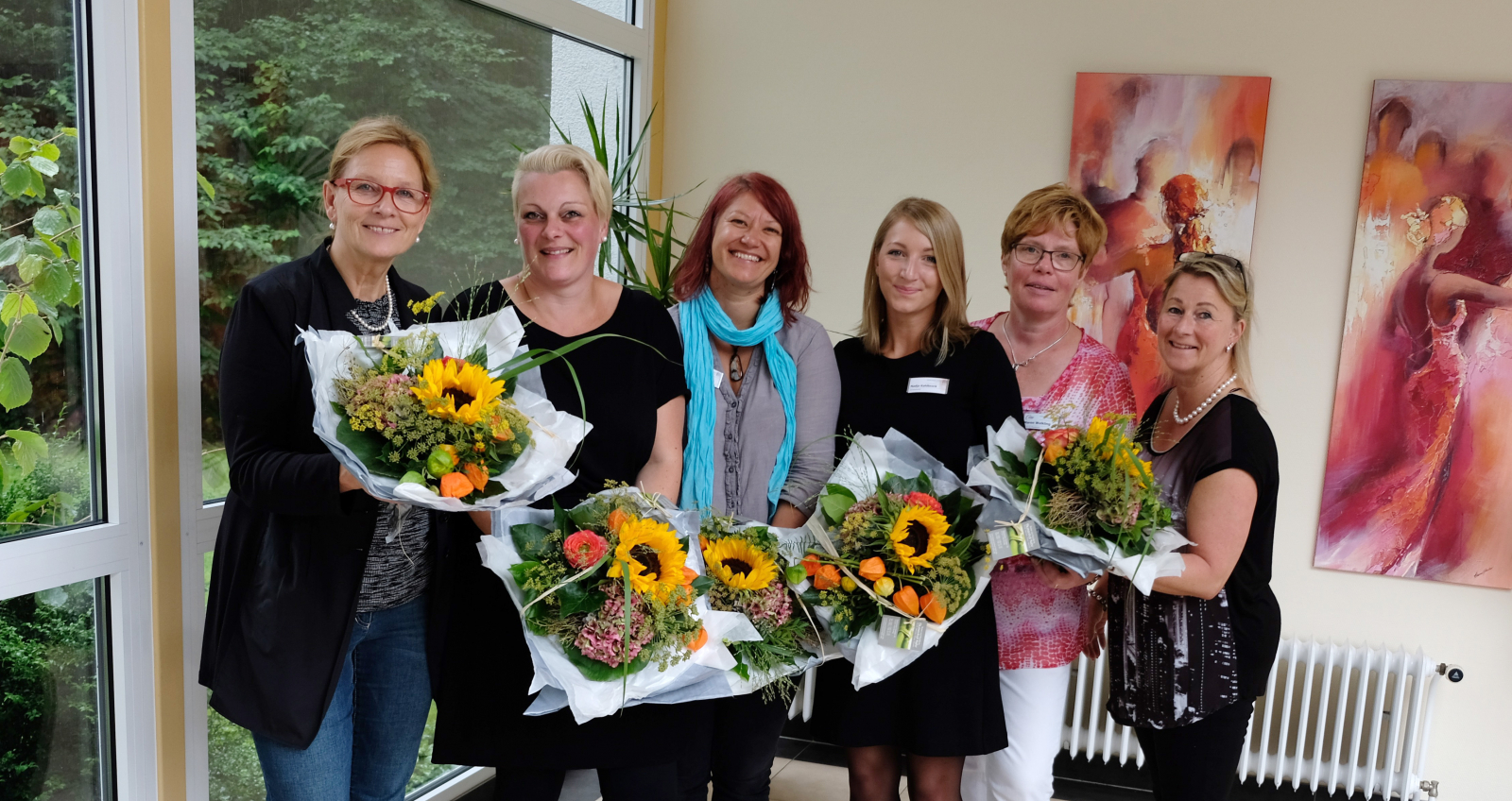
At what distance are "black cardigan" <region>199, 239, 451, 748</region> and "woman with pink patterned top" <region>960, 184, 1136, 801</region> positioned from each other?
4.49ft

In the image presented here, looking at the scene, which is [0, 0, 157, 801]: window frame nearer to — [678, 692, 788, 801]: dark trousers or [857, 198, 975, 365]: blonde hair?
[678, 692, 788, 801]: dark trousers

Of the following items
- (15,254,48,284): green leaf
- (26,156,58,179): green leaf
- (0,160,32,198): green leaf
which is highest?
(26,156,58,179): green leaf

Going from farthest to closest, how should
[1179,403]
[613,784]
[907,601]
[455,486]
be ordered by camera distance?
1. [1179,403]
2. [613,784]
3. [907,601]
4. [455,486]

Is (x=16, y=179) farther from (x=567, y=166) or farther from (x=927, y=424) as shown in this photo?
(x=927, y=424)

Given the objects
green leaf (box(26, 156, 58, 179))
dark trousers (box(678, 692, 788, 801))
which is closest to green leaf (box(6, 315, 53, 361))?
green leaf (box(26, 156, 58, 179))

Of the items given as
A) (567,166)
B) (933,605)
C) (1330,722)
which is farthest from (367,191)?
(1330,722)

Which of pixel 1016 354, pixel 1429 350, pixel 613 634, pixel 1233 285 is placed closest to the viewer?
pixel 613 634

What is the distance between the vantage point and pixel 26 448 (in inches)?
71.4

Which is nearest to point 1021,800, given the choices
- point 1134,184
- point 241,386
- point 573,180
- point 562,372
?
point 562,372

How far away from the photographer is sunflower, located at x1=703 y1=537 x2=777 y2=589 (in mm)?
1813

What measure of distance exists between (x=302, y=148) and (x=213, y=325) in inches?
21.3

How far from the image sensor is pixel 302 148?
2.39 metres

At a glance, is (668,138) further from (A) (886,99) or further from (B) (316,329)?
(B) (316,329)

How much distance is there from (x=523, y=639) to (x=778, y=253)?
99 cm
